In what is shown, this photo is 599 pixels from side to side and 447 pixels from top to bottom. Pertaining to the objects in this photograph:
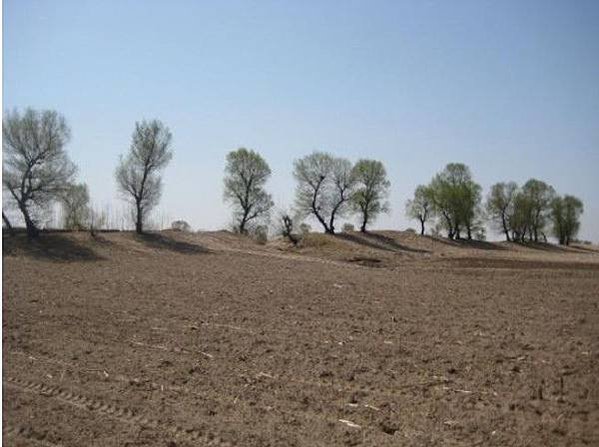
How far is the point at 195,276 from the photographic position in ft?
65.8

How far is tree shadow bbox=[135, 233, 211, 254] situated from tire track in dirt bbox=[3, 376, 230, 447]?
22.5 metres

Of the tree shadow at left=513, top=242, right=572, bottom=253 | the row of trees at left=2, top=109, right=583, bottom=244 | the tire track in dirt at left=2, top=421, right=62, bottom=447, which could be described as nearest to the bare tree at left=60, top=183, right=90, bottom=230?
the row of trees at left=2, top=109, right=583, bottom=244

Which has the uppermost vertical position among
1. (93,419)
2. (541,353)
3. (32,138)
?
(32,138)

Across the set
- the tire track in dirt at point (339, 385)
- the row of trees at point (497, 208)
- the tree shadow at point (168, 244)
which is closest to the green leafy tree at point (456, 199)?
the row of trees at point (497, 208)

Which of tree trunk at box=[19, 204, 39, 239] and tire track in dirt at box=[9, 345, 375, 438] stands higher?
tree trunk at box=[19, 204, 39, 239]

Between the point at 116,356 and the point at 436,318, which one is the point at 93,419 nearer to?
the point at 116,356

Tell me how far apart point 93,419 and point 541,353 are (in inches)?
249

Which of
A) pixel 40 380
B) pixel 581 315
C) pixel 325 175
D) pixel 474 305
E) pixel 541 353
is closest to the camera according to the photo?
pixel 40 380

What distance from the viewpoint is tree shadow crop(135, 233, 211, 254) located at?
30647 mm

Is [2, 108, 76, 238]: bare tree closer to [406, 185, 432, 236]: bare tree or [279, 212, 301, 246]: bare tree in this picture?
[279, 212, 301, 246]: bare tree

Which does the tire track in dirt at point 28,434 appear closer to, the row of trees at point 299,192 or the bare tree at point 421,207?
the row of trees at point 299,192

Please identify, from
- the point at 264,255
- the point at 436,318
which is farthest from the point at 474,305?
the point at 264,255

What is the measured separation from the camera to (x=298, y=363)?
28.2ft

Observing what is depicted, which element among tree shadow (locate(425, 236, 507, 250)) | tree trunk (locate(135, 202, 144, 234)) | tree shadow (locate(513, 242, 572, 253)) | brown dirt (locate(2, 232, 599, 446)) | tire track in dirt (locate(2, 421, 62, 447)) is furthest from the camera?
tree shadow (locate(513, 242, 572, 253))
